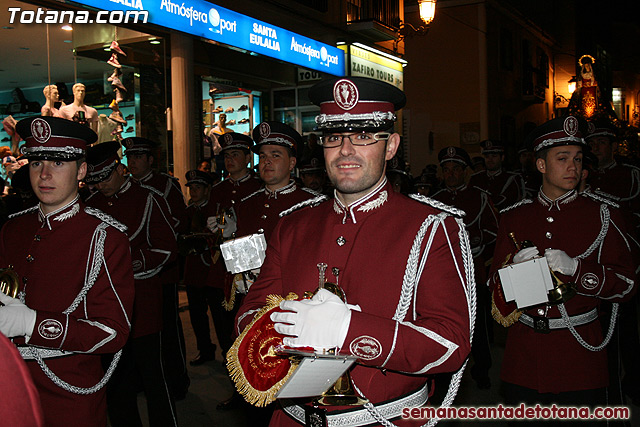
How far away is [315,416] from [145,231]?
3.33 meters

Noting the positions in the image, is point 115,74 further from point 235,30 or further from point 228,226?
point 228,226

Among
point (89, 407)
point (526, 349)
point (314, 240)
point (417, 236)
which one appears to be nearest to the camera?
point (417, 236)

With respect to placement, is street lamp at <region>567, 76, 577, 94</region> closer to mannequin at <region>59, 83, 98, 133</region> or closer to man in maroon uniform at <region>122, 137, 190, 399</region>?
mannequin at <region>59, 83, 98, 133</region>

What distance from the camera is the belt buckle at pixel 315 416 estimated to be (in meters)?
2.26

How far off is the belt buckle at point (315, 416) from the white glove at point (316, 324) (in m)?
0.41

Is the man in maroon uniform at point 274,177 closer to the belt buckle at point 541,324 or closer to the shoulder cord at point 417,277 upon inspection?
the belt buckle at point 541,324

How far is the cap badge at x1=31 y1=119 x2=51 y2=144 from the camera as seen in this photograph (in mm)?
3201

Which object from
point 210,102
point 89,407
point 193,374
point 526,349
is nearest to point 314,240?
point 89,407

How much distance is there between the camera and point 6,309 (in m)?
2.75

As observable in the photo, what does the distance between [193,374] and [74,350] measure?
410cm

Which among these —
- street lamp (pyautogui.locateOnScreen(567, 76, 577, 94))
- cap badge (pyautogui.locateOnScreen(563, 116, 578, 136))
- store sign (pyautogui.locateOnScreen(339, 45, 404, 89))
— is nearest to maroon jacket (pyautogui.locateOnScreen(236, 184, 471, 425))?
cap badge (pyautogui.locateOnScreen(563, 116, 578, 136))

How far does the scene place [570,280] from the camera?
11.7 ft

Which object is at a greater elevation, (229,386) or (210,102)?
(210,102)

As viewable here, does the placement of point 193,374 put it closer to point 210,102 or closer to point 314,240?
point 314,240
